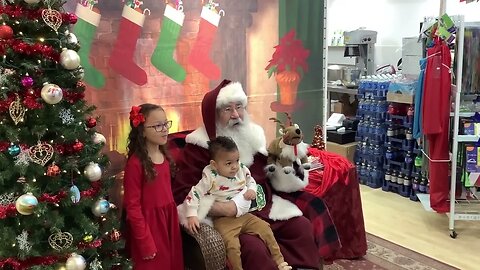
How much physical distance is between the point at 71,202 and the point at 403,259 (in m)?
2.22

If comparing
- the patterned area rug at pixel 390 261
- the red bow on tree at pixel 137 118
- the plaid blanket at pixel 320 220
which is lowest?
the patterned area rug at pixel 390 261

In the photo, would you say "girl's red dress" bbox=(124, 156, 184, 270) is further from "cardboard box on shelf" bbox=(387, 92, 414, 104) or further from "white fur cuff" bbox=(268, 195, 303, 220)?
"cardboard box on shelf" bbox=(387, 92, 414, 104)

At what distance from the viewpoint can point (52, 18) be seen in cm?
197

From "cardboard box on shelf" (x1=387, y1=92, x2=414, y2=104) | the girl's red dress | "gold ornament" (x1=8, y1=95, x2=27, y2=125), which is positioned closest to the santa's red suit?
the girl's red dress

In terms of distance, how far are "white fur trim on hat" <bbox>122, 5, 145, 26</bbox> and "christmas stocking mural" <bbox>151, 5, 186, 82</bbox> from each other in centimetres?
15

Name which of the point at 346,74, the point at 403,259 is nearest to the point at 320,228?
the point at 403,259

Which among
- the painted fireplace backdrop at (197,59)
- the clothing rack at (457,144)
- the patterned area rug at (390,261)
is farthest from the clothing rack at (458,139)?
the painted fireplace backdrop at (197,59)

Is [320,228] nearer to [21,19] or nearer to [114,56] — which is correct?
[114,56]

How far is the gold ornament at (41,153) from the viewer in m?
1.96

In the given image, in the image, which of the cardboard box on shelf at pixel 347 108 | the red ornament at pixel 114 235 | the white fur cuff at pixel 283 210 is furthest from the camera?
the cardboard box on shelf at pixel 347 108

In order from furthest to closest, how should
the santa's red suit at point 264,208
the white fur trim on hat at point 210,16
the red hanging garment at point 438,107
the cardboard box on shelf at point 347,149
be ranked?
the cardboard box on shelf at point 347,149
the red hanging garment at point 438,107
the white fur trim on hat at point 210,16
the santa's red suit at point 264,208

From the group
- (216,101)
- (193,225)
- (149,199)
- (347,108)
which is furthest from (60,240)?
(347,108)

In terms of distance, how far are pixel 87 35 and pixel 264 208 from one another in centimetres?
133

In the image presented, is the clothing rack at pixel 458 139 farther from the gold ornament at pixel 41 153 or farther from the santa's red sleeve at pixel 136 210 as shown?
the gold ornament at pixel 41 153
